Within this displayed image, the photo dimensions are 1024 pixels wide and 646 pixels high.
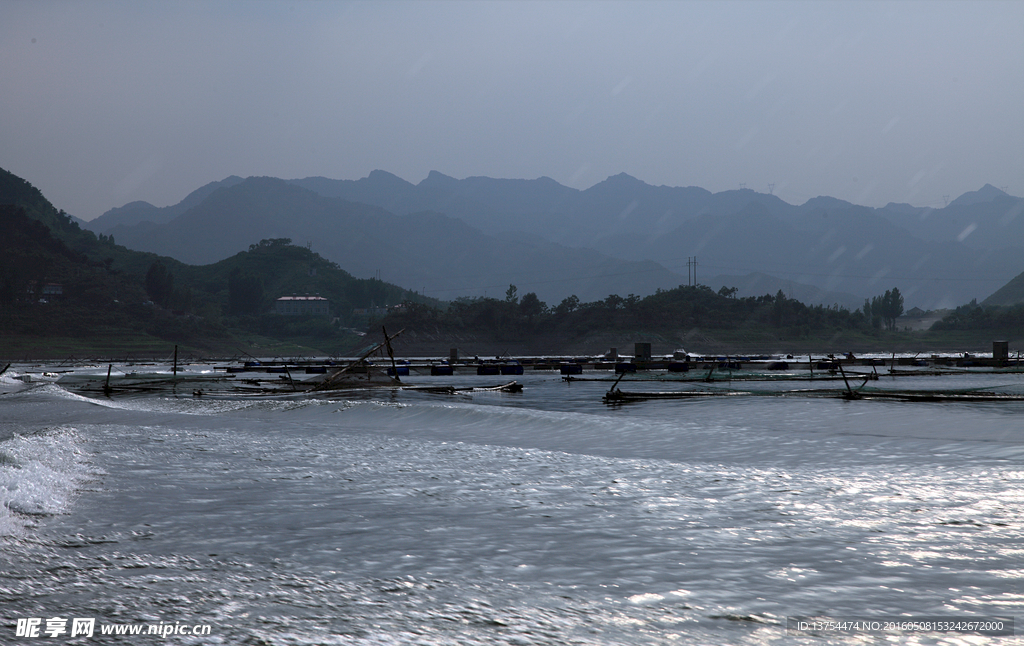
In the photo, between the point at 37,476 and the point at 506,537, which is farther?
the point at 37,476

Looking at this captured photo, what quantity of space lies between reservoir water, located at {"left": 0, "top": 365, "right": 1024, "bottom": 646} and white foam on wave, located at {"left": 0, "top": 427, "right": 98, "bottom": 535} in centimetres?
9

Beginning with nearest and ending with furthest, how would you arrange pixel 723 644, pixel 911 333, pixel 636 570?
pixel 723 644 → pixel 636 570 → pixel 911 333

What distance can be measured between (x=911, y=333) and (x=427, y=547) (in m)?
196

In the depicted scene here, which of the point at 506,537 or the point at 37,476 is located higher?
the point at 506,537

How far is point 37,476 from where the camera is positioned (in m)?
15.3

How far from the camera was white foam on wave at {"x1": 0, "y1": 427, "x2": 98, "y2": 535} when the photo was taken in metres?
12.0

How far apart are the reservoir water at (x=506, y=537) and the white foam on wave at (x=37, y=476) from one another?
86 millimetres

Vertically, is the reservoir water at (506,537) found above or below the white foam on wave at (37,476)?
above

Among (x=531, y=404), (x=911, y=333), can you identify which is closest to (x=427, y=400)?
(x=531, y=404)

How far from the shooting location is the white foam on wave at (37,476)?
39.4ft

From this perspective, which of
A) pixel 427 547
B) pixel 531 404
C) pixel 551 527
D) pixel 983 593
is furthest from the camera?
pixel 531 404

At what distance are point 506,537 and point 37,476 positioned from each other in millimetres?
11372

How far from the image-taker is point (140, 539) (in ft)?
33.7

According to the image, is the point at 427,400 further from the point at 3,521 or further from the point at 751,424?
the point at 3,521
